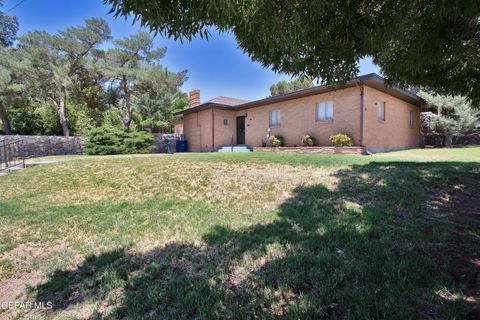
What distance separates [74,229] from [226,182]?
3.25 m

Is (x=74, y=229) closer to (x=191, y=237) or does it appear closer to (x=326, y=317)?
(x=191, y=237)

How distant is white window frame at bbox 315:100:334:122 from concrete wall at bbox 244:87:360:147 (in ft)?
0.52

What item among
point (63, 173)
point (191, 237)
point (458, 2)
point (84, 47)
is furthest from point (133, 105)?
point (458, 2)

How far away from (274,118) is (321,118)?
339cm

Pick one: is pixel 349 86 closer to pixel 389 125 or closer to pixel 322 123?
pixel 322 123

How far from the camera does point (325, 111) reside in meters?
13.6

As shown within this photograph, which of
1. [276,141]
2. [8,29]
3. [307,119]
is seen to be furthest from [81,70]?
[307,119]

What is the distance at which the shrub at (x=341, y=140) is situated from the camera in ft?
39.7

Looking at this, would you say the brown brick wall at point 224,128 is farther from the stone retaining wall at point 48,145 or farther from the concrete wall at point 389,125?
the stone retaining wall at point 48,145

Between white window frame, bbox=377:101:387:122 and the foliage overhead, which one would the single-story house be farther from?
the foliage overhead

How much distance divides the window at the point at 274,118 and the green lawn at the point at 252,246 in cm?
986

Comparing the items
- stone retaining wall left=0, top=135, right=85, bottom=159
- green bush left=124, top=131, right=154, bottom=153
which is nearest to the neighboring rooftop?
green bush left=124, top=131, right=154, bottom=153

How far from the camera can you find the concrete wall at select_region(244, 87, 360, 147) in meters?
12.4

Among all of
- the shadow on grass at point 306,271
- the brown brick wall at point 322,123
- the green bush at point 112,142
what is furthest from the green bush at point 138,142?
the shadow on grass at point 306,271
